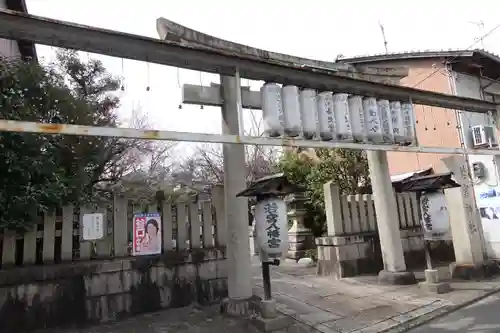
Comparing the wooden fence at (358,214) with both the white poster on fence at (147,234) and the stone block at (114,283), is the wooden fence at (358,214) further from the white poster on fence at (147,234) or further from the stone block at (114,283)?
the stone block at (114,283)

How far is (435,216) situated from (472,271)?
8.92 ft

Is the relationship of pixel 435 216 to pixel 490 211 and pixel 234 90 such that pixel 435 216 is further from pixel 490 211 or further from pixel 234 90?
pixel 234 90

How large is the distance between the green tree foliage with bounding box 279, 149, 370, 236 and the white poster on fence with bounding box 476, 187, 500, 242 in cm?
422

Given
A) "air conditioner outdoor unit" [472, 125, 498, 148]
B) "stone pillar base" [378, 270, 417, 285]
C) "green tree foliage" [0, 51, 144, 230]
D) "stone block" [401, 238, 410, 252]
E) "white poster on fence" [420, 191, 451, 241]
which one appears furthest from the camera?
"air conditioner outdoor unit" [472, 125, 498, 148]

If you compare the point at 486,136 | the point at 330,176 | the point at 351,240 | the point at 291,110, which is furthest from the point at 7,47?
the point at 486,136

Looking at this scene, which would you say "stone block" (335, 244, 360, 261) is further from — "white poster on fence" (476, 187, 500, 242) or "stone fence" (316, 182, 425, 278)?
"white poster on fence" (476, 187, 500, 242)

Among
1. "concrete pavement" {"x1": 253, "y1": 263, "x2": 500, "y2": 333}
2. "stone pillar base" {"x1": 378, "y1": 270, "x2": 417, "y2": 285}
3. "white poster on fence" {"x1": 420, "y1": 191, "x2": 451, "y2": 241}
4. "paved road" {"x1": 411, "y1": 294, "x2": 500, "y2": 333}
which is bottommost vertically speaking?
"paved road" {"x1": 411, "y1": 294, "x2": 500, "y2": 333}

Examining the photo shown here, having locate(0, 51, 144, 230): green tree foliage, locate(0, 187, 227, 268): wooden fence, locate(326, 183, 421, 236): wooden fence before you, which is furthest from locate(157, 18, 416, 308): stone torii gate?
locate(326, 183, 421, 236): wooden fence

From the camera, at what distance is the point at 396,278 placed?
31.7 ft

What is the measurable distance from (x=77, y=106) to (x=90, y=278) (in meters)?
4.43

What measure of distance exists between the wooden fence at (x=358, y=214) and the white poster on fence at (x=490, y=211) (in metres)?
2.60

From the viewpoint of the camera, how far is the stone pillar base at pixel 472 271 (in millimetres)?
10312

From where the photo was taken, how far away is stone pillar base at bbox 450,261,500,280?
10.3 meters


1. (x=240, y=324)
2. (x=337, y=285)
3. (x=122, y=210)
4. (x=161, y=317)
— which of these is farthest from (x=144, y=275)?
(x=337, y=285)
